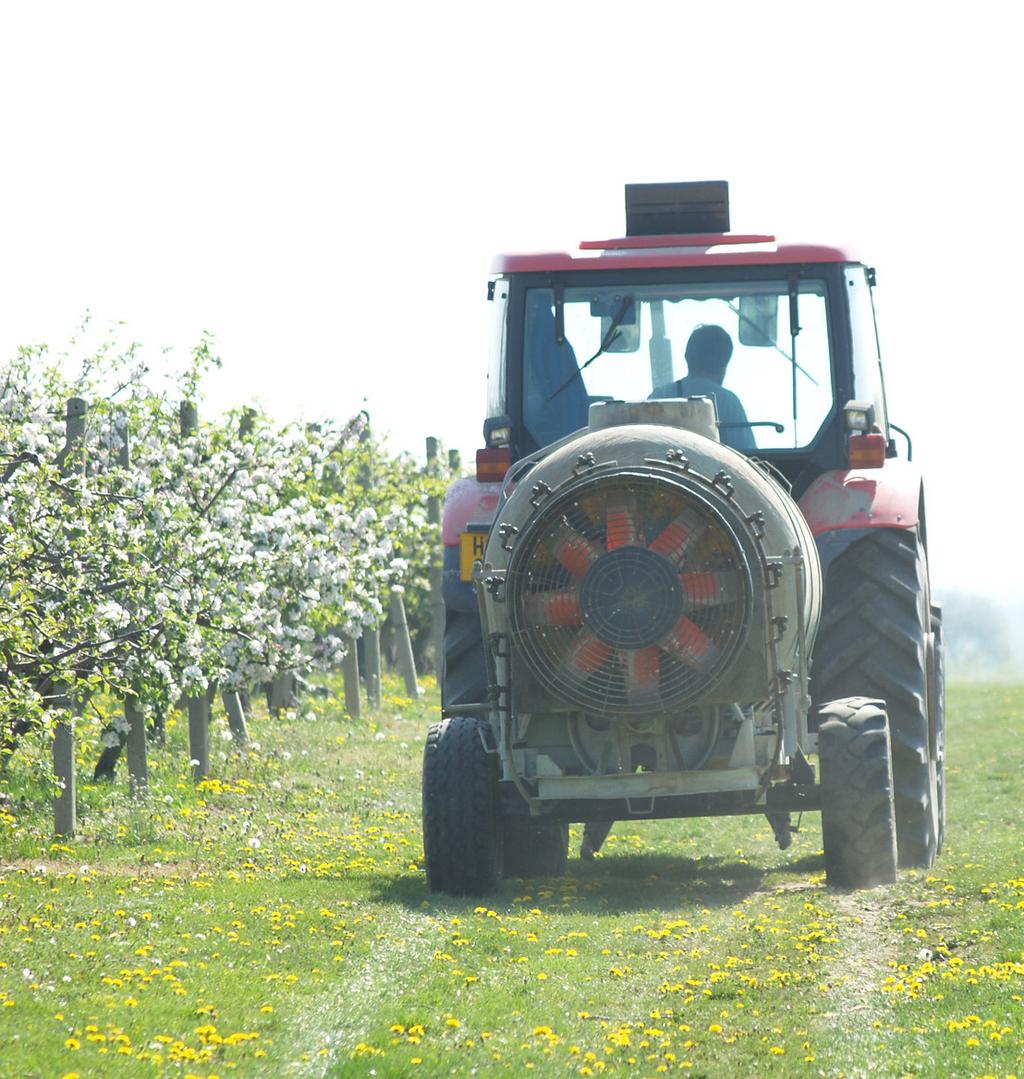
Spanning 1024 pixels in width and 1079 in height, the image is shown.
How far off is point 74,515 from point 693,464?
545 centimetres

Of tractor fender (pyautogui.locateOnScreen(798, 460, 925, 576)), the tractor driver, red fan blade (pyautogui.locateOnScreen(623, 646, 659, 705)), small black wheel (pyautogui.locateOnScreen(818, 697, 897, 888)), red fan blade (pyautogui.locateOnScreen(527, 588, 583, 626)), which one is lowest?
small black wheel (pyautogui.locateOnScreen(818, 697, 897, 888))

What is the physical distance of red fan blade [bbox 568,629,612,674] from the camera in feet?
31.8

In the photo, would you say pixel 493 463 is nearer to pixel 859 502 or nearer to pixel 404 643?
pixel 859 502

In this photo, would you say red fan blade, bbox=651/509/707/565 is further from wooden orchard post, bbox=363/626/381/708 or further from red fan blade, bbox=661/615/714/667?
wooden orchard post, bbox=363/626/381/708

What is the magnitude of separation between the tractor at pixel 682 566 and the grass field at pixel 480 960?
2.03 feet

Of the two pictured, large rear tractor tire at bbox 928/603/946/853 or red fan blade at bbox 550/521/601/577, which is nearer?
red fan blade at bbox 550/521/601/577

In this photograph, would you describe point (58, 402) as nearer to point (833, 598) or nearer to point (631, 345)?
point (631, 345)

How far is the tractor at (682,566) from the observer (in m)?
9.64

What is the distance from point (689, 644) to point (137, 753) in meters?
6.75

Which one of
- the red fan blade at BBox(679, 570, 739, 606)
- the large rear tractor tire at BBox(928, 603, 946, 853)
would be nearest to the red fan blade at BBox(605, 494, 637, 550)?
the red fan blade at BBox(679, 570, 739, 606)

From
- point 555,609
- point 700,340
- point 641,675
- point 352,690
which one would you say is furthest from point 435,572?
point 641,675

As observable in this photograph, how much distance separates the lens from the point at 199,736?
1677 cm

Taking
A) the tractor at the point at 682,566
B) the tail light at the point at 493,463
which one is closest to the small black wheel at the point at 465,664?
the tractor at the point at 682,566

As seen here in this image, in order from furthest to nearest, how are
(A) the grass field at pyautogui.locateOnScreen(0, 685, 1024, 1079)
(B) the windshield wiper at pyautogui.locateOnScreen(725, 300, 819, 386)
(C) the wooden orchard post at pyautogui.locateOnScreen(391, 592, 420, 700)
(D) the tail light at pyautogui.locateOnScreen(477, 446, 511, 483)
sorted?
(C) the wooden orchard post at pyautogui.locateOnScreen(391, 592, 420, 700) → (B) the windshield wiper at pyautogui.locateOnScreen(725, 300, 819, 386) → (D) the tail light at pyautogui.locateOnScreen(477, 446, 511, 483) → (A) the grass field at pyautogui.locateOnScreen(0, 685, 1024, 1079)
